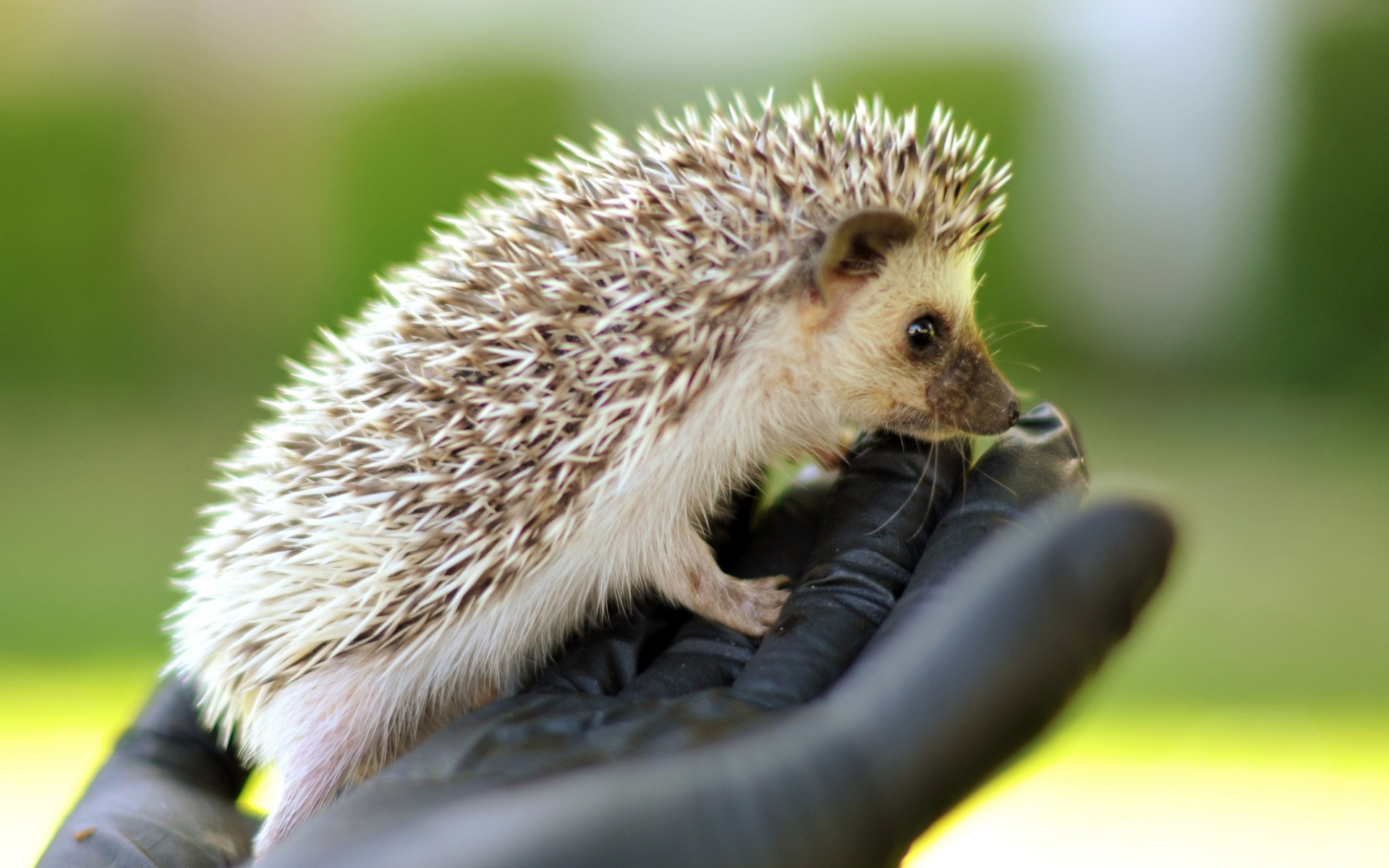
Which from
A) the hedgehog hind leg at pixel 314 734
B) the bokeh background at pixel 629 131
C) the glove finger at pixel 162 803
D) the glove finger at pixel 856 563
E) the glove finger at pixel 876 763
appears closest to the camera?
the glove finger at pixel 876 763

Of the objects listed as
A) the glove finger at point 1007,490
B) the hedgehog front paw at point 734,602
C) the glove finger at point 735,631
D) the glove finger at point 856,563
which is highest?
the glove finger at point 1007,490

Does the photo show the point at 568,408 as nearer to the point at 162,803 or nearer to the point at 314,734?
the point at 314,734

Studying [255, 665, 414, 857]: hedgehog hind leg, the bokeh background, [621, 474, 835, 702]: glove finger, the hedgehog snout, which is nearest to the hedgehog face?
the hedgehog snout

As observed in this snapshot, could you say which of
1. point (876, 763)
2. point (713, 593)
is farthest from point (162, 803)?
point (876, 763)

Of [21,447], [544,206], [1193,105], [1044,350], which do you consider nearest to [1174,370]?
[1044,350]

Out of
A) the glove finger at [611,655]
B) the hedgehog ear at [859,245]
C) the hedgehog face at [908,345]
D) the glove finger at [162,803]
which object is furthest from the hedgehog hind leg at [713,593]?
the glove finger at [162,803]

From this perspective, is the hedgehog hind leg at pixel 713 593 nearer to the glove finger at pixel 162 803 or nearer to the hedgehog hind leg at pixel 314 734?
the hedgehog hind leg at pixel 314 734

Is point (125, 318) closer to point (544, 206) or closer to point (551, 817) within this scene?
point (544, 206)
